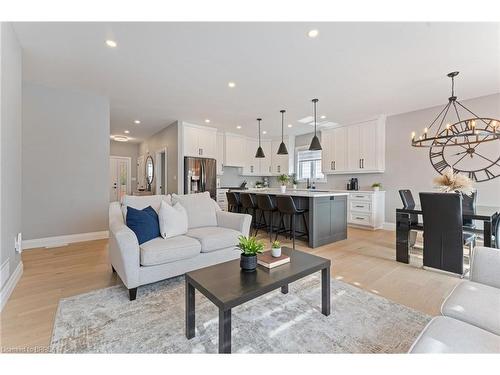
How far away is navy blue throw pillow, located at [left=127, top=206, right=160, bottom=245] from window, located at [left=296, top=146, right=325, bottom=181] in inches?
211

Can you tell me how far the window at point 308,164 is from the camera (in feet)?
22.7

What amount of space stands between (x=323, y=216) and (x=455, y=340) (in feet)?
9.71

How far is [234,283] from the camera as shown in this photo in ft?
4.88

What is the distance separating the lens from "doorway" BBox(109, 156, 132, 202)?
858 cm

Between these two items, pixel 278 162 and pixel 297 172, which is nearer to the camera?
pixel 297 172

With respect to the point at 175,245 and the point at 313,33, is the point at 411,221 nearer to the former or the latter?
the point at 313,33

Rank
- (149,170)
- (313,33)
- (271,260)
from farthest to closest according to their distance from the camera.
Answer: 1. (149,170)
2. (313,33)
3. (271,260)

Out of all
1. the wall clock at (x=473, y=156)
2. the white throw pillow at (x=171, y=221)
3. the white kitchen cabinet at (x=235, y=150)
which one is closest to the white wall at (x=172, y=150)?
the white kitchen cabinet at (x=235, y=150)

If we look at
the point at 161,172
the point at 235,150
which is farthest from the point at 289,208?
the point at 161,172

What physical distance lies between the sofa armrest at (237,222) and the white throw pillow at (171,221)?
23.7 inches

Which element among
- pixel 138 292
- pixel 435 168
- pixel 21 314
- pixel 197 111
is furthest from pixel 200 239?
pixel 435 168

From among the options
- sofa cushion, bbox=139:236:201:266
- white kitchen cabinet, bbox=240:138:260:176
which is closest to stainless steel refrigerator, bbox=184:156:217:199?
white kitchen cabinet, bbox=240:138:260:176
